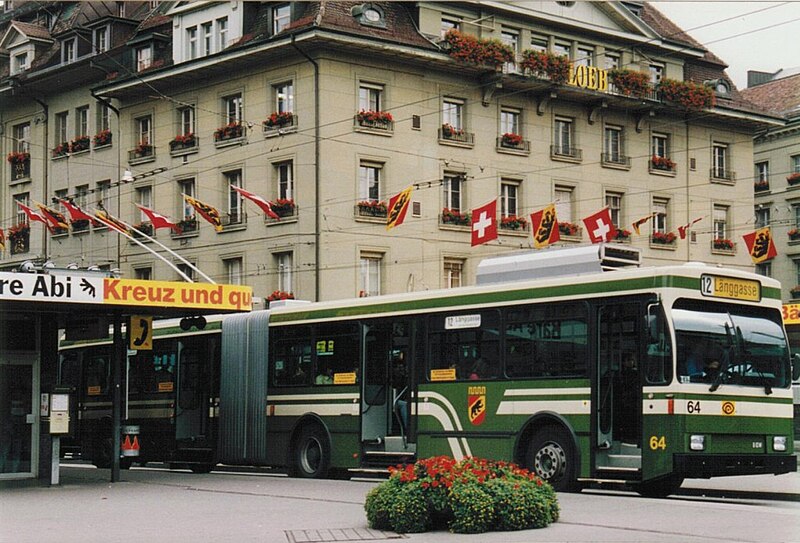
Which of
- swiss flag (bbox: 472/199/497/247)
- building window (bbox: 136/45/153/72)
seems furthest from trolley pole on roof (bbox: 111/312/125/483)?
building window (bbox: 136/45/153/72)

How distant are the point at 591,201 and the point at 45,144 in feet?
70.1

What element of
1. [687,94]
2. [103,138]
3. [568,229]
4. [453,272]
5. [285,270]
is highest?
[687,94]

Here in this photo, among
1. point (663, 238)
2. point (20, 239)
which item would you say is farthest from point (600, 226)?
point (20, 239)

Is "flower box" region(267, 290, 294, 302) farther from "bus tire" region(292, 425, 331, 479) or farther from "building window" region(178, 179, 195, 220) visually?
"bus tire" region(292, 425, 331, 479)

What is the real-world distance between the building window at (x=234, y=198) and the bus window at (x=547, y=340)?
26.0 metres

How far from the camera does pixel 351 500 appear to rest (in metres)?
17.0

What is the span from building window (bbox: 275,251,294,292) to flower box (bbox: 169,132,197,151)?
5978 millimetres

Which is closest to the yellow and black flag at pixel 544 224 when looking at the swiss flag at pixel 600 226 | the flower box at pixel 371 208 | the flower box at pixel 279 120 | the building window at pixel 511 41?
the swiss flag at pixel 600 226

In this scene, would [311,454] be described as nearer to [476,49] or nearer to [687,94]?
[476,49]

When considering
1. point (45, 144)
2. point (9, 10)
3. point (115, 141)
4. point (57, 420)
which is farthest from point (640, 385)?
point (9, 10)

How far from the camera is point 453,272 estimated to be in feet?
146

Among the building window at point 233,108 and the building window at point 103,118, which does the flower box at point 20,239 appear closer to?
the building window at point 103,118

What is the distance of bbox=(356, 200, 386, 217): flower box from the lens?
136 ft

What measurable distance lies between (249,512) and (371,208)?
26.6 m
